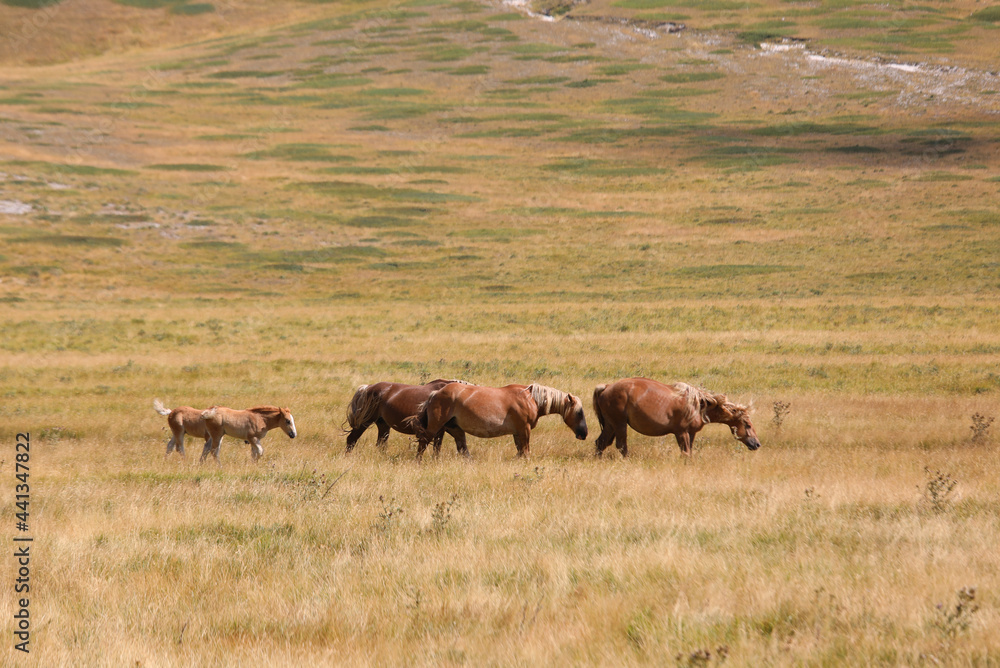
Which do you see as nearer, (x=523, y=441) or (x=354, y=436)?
(x=523, y=441)

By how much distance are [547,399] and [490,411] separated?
1.03m

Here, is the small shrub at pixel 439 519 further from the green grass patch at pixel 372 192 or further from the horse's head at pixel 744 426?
the green grass patch at pixel 372 192

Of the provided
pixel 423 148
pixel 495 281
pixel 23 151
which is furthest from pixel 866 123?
pixel 23 151

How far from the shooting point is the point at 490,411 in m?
12.6

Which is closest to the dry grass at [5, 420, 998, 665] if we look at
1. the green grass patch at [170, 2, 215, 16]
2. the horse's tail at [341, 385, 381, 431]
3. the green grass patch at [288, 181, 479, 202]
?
the horse's tail at [341, 385, 381, 431]

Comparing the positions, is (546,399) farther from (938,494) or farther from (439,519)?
(938,494)

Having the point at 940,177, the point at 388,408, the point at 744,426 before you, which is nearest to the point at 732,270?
the point at 940,177

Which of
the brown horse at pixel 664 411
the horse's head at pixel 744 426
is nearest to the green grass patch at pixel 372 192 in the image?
the brown horse at pixel 664 411

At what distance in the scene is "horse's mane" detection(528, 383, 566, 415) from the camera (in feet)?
43.0

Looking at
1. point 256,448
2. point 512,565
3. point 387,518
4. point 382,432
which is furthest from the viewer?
point 382,432

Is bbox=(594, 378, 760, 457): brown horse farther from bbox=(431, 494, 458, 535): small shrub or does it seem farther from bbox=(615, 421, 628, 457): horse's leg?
bbox=(431, 494, 458, 535): small shrub

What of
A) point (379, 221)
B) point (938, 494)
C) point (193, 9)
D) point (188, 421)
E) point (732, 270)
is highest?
point (193, 9)

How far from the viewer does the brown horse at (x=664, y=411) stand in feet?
42.0

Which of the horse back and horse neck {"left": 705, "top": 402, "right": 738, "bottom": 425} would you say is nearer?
horse neck {"left": 705, "top": 402, "right": 738, "bottom": 425}
